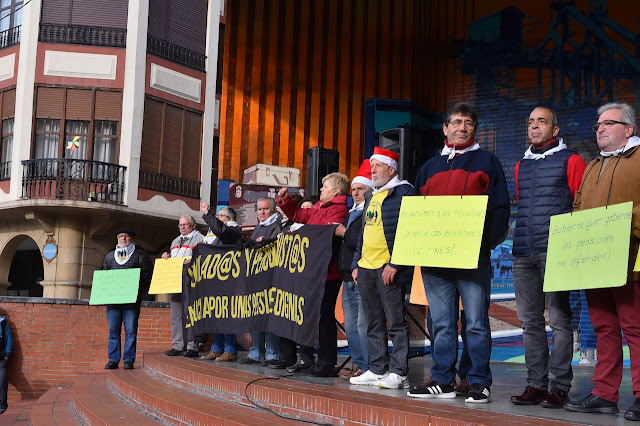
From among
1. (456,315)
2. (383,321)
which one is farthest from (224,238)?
(456,315)

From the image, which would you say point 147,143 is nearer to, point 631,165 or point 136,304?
point 136,304

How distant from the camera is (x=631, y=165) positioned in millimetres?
3986

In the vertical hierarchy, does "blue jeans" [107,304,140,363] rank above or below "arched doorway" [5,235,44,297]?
below

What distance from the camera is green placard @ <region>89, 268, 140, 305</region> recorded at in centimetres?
942

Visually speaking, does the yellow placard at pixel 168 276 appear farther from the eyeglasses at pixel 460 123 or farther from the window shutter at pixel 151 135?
the window shutter at pixel 151 135

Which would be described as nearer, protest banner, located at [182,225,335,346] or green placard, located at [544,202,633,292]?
green placard, located at [544,202,633,292]

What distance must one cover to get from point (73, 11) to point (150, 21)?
1.87 meters

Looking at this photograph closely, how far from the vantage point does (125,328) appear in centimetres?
970

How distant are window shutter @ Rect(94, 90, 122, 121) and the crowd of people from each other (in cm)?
1446

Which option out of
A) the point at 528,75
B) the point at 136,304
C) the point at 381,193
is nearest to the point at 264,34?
the point at 528,75

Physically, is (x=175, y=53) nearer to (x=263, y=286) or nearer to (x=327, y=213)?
(x=263, y=286)

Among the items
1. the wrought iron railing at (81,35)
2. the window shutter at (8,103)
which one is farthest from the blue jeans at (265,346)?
the window shutter at (8,103)

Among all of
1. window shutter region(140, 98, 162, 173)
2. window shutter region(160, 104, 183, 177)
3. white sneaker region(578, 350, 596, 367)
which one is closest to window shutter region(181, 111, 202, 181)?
window shutter region(160, 104, 183, 177)

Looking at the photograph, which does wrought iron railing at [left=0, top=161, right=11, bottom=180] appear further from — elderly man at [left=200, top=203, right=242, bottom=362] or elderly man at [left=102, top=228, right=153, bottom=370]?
elderly man at [left=200, top=203, right=242, bottom=362]
